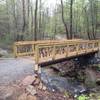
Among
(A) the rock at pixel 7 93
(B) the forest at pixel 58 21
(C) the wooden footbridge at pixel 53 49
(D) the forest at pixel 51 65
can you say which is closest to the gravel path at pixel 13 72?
(D) the forest at pixel 51 65

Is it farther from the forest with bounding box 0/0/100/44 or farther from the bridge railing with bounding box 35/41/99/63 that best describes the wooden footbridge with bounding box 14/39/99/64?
the forest with bounding box 0/0/100/44

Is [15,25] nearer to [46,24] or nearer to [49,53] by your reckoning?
[46,24]

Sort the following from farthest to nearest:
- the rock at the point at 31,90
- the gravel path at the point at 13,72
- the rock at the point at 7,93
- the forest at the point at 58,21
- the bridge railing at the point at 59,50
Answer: the forest at the point at 58,21
the bridge railing at the point at 59,50
the gravel path at the point at 13,72
the rock at the point at 31,90
the rock at the point at 7,93

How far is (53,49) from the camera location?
11445mm

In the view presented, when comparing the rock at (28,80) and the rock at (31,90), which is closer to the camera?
the rock at (31,90)

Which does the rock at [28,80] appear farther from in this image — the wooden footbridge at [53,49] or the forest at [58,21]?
the forest at [58,21]

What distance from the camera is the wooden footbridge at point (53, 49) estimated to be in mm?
10738

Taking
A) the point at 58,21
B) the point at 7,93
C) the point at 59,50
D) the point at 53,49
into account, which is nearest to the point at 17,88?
the point at 7,93

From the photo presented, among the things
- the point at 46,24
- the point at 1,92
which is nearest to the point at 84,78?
the point at 1,92

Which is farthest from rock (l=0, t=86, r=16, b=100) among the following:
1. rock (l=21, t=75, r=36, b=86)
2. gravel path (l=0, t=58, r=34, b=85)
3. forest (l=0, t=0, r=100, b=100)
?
rock (l=21, t=75, r=36, b=86)

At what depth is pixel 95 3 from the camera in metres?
32.4

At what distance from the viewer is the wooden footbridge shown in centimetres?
1074

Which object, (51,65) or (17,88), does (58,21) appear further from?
(17,88)

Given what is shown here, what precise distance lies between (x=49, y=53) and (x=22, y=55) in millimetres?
3718
